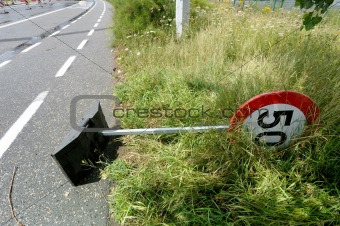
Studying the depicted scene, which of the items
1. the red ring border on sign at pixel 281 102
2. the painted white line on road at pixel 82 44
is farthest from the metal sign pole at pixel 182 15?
the red ring border on sign at pixel 281 102

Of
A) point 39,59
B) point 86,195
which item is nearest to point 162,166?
point 86,195

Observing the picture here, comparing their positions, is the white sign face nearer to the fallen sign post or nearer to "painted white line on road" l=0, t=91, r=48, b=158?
the fallen sign post

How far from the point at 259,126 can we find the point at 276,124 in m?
0.12

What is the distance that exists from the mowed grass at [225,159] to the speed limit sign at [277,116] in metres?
0.08

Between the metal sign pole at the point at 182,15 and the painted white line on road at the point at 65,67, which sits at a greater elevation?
the metal sign pole at the point at 182,15

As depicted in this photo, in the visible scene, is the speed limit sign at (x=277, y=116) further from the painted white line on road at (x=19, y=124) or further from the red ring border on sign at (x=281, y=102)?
the painted white line on road at (x=19, y=124)

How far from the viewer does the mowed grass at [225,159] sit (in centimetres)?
125

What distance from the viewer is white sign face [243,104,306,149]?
1.41m

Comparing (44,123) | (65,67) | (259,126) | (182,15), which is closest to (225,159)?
(259,126)

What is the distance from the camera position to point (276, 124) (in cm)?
147

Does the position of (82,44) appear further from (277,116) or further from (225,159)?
(277,116)

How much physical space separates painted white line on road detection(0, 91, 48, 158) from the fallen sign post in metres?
1.02

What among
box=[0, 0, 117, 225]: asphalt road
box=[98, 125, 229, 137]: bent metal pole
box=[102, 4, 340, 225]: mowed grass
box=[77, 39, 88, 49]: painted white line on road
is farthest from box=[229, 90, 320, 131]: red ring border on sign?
box=[77, 39, 88, 49]: painted white line on road

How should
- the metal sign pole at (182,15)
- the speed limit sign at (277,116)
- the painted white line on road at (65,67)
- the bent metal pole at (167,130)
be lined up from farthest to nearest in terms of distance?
the metal sign pole at (182,15)
the painted white line on road at (65,67)
the bent metal pole at (167,130)
the speed limit sign at (277,116)
